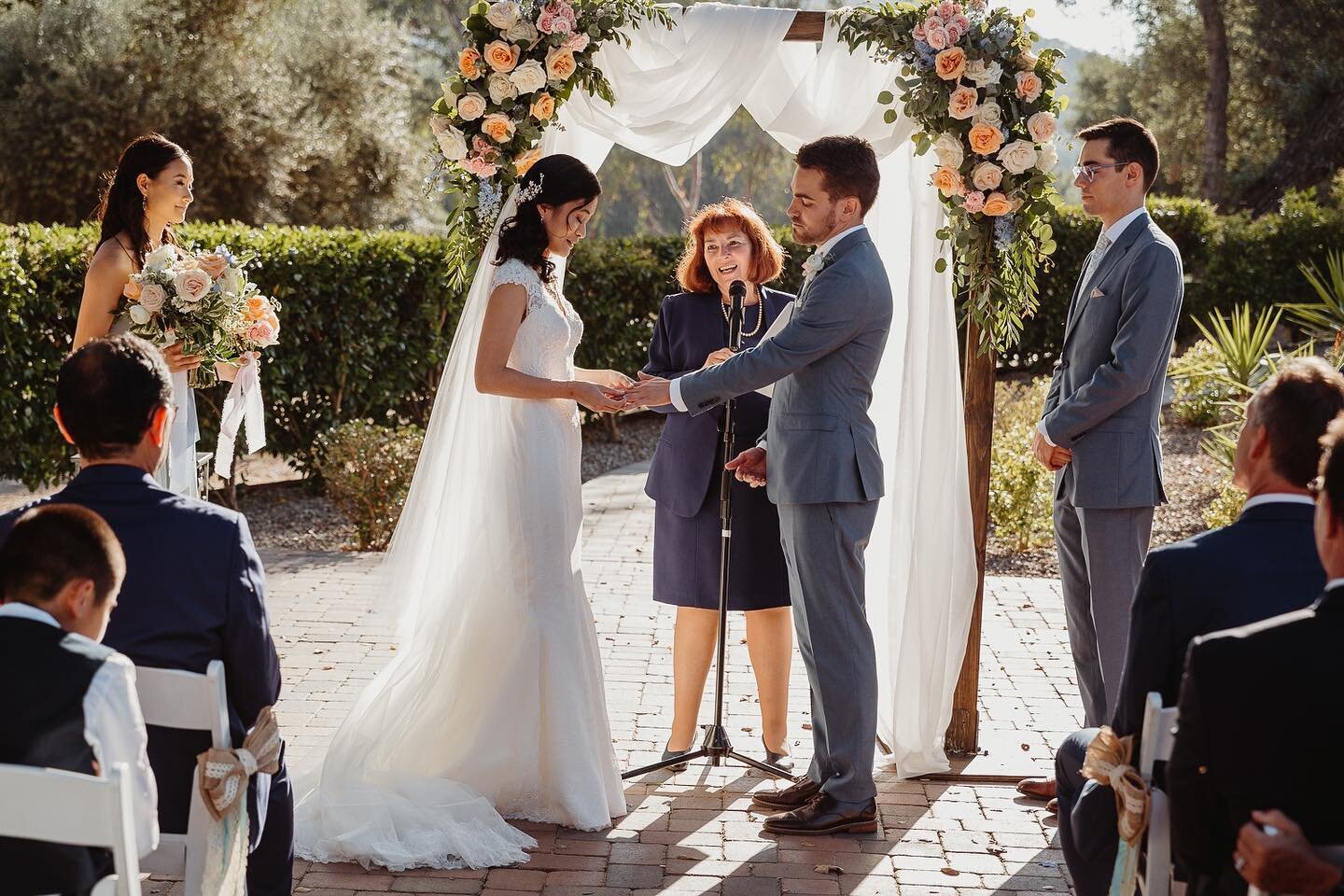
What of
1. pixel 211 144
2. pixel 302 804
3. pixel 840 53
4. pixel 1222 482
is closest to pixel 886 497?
pixel 840 53

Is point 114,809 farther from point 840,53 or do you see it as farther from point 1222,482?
point 1222,482

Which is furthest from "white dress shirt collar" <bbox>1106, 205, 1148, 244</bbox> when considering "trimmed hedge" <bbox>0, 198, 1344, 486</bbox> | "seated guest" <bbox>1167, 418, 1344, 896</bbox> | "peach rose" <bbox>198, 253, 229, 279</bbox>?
"trimmed hedge" <bbox>0, 198, 1344, 486</bbox>

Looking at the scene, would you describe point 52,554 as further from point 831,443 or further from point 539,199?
point 831,443

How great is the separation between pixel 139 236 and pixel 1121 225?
366cm

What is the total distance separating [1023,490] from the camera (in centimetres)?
892

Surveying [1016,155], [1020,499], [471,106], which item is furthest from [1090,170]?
[1020,499]

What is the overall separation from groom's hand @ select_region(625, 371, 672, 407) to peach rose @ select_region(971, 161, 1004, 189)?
51.6 inches

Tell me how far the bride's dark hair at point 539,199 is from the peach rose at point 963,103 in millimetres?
1283

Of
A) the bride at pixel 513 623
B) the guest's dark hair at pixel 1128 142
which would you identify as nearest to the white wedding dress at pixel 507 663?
the bride at pixel 513 623

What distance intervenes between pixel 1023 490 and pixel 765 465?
4.72 m

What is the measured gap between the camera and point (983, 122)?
461cm

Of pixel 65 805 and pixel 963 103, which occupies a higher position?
pixel 963 103

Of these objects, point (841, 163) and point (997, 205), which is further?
point (997, 205)

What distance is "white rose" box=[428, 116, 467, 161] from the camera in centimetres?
473
